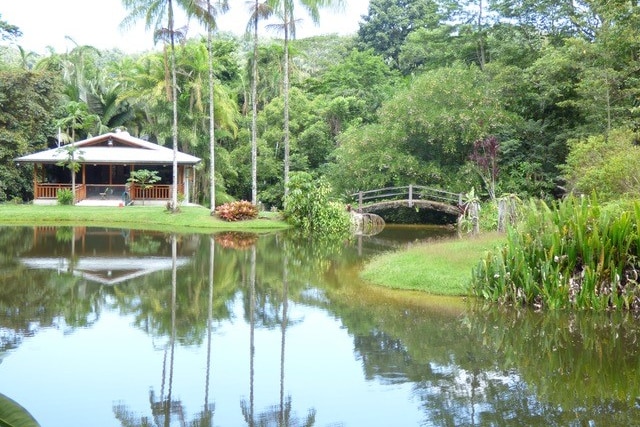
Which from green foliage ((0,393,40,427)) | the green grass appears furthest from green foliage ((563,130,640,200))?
green foliage ((0,393,40,427))

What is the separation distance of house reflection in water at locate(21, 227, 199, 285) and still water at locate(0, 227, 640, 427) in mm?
330

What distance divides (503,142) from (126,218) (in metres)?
17.5

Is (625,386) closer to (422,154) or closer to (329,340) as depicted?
(329,340)

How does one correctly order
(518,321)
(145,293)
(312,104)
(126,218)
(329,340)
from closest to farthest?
(329,340), (518,321), (145,293), (126,218), (312,104)

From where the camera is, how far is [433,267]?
1627 cm

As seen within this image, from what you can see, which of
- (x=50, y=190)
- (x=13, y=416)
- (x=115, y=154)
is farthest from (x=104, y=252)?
(x=13, y=416)

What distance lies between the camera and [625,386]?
8711mm

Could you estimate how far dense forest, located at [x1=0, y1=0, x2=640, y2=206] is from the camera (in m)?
28.9

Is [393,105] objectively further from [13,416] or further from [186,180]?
[13,416]

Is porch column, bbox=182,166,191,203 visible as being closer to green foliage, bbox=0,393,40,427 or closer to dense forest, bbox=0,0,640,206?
dense forest, bbox=0,0,640,206

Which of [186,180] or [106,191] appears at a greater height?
[186,180]

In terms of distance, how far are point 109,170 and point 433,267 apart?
26741mm

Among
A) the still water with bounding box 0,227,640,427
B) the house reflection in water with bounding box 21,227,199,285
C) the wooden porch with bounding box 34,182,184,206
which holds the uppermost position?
the wooden porch with bounding box 34,182,184,206

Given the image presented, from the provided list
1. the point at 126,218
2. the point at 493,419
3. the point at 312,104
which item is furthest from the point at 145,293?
the point at 312,104
